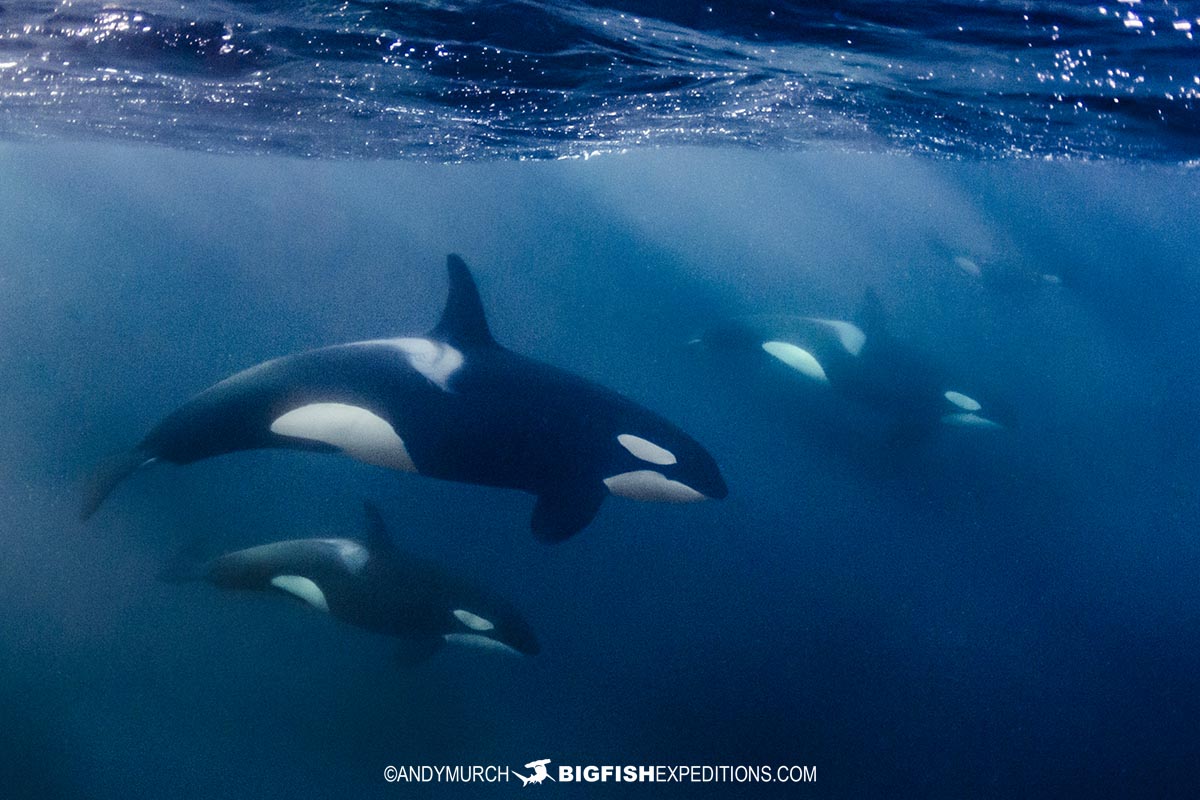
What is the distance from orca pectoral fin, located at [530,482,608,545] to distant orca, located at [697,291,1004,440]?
9.03 m

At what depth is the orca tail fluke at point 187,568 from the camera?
8625 mm

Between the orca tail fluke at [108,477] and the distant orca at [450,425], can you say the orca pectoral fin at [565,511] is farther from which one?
the orca tail fluke at [108,477]

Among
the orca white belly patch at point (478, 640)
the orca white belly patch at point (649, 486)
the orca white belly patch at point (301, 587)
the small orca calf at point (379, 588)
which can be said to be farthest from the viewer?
the orca white belly patch at point (478, 640)

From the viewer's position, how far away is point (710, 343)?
16.5 metres

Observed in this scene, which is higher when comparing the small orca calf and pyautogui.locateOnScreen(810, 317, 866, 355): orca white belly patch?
pyautogui.locateOnScreen(810, 317, 866, 355): orca white belly patch

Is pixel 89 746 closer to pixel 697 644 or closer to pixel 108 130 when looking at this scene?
pixel 697 644

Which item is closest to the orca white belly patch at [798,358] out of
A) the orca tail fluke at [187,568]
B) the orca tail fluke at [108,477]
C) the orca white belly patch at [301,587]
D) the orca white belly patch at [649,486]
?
the orca white belly patch at [649,486]

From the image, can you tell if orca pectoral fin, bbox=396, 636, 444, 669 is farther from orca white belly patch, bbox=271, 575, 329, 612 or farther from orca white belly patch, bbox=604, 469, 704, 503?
orca white belly patch, bbox=604, 469, 704, 503

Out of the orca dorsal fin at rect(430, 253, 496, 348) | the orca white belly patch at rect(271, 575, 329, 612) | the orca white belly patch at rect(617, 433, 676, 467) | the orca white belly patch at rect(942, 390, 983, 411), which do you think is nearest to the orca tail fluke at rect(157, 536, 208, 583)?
the orca white belly patch at rect(271, 575, 329, 612)

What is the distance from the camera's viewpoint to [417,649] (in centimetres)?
864

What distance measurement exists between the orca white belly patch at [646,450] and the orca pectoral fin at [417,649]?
298 centimetres

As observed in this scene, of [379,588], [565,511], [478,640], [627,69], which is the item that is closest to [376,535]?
[379,588]

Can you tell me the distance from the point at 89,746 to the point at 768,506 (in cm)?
1039

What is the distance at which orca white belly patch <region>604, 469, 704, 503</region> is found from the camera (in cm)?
754
